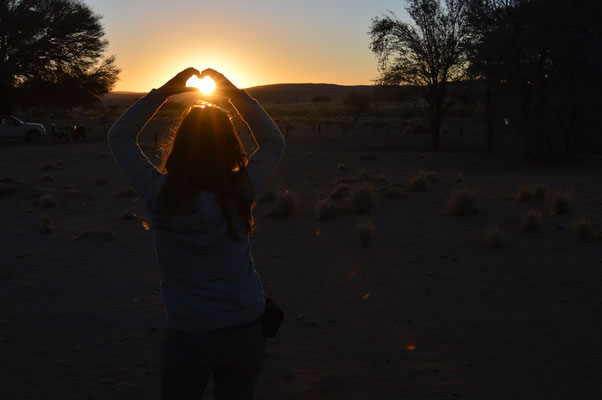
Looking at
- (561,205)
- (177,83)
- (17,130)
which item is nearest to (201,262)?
(177,83)

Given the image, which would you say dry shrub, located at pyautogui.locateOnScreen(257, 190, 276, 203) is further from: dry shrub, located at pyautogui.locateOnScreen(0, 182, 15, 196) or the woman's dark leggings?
the woman's dark leggings

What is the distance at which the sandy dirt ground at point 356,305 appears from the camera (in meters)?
4.90

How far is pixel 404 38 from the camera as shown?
31734mm

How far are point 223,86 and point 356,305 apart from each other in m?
4.74

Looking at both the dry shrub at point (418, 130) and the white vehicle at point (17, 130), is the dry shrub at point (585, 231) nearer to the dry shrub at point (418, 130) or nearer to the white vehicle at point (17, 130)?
the white vehicle at point (17, 130)

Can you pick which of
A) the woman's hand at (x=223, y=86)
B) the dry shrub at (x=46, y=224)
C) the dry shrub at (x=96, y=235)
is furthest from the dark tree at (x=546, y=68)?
the woman's hand at (x=223, y=86)

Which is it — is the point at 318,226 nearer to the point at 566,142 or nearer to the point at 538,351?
the point at 538,351

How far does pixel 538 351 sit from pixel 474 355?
23.8 inches

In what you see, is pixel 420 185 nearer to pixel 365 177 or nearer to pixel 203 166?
pixel 365 177

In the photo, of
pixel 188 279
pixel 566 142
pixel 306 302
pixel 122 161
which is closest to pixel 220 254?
pixel 188 279

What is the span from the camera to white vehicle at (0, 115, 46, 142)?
36312mm

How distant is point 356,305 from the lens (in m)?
6.95

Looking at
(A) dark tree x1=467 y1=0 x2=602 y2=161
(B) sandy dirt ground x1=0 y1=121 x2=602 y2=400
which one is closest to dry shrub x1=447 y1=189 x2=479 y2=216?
(B) sandy dirt ground x1=0 y1=121 x2=602 y2=400

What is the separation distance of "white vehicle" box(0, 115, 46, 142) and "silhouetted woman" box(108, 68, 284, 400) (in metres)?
38.3
